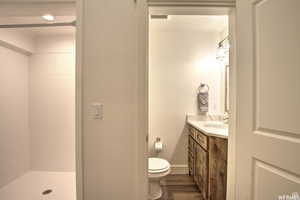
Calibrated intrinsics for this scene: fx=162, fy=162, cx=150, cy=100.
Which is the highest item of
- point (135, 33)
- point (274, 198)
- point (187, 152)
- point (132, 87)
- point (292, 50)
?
point (135, 33)

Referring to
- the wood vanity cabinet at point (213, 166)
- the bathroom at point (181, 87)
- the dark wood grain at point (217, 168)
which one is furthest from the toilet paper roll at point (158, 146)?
the dark wood grain at point (217, 168)

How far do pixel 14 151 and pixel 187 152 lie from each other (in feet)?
8.81

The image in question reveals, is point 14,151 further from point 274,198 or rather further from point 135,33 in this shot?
point 274,198

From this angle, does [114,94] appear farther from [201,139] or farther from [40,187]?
[40,187]

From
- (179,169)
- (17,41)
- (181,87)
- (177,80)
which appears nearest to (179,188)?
(179,169)

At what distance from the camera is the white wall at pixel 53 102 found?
2.60 m

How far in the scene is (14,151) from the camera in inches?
94.8

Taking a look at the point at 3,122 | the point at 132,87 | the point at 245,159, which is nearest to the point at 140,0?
the point at 132,87

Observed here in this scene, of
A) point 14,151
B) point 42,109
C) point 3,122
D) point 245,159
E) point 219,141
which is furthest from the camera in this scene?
point 42,109

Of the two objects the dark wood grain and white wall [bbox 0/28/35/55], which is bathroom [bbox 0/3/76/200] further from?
the dark wood grain

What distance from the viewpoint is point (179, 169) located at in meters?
2.75

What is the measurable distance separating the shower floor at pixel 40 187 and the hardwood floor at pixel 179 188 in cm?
120

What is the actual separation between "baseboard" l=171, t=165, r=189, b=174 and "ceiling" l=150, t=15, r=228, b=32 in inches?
91.4

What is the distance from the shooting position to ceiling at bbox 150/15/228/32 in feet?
7.64
